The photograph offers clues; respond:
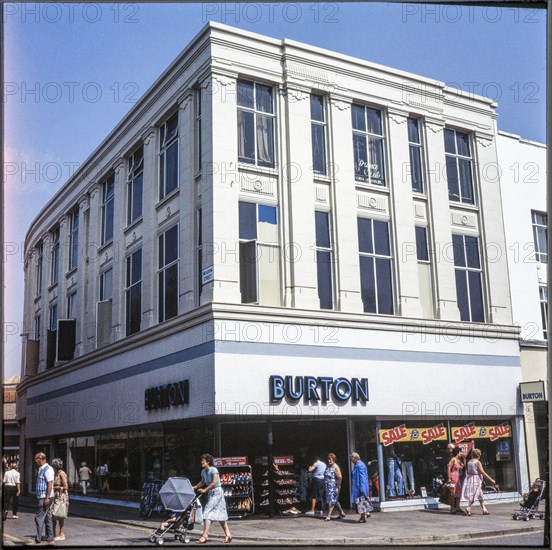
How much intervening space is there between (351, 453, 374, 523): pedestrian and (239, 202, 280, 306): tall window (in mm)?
3916

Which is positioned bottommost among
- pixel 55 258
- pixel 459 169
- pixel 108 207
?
pixel 55 258

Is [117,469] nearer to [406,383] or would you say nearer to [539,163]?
[406,383]

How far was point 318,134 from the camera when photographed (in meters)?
18.1

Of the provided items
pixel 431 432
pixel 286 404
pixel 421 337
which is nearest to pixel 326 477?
pixel 286 404

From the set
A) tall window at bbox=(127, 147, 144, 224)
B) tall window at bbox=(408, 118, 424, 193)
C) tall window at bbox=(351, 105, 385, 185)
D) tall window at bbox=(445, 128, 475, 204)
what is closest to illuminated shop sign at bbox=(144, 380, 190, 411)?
tall window at bbox=(127, 147, 144, 224)

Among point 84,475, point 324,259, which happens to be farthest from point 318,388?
point 84,475

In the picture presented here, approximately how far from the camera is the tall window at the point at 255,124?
17141mm

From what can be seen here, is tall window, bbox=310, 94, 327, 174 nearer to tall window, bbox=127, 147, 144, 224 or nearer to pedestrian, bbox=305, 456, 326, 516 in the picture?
tall window, bbox=127, 147, 144, 224

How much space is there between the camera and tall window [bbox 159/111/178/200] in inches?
714

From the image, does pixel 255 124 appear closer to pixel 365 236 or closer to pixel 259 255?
pixel 259 255

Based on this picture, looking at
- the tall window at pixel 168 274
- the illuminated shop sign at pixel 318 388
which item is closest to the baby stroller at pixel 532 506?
the illuminated shop sign at pixel 318 388

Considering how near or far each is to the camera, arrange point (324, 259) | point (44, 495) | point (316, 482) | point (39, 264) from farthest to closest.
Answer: point (324, 259), point (39, 264), point (316, 482), point (44, 495)

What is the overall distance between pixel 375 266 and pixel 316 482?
553 cm

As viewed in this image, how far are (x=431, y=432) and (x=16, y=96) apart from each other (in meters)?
11.4
